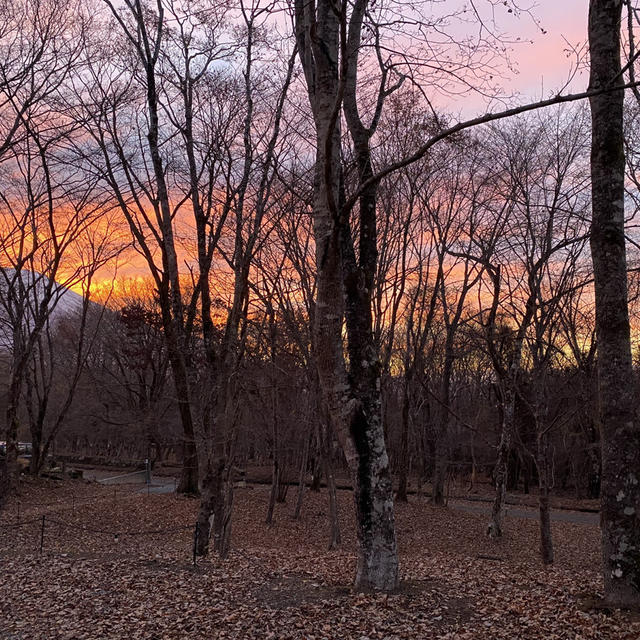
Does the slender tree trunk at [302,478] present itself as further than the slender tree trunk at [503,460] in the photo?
Yes

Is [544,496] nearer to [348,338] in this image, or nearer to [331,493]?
[331,493]

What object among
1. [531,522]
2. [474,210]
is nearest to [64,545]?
[474,210]

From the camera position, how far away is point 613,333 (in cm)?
513

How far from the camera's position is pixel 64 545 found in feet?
39.1

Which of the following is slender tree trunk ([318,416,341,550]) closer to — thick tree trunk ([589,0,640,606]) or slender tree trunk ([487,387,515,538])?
slender tree trunk ([487,387,515,538])

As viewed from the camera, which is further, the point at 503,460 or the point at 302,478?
the point at 302,478

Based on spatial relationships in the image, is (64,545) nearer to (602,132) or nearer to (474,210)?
(602,132)

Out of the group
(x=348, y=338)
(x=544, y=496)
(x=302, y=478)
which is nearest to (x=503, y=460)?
(x=544, y=496)

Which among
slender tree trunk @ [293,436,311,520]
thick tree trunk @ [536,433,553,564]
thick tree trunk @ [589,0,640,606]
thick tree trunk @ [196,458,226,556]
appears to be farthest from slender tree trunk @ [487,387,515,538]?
Result: thick tree trunk @ [589,0,640,606]

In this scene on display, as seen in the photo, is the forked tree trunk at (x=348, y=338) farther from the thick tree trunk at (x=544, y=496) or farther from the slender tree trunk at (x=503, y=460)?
the slender tree trunk at (x=503, y=460)

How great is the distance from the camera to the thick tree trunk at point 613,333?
4.87 metres

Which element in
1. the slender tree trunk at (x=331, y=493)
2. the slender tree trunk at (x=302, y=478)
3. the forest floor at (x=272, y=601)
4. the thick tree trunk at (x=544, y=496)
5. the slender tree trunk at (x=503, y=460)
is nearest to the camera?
the forest floor at (x=272, y=601)

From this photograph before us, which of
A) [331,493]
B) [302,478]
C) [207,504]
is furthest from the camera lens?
[302,478]

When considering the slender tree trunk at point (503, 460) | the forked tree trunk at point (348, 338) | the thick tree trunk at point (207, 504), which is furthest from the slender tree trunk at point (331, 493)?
the forked tree trunk at point (348, 338)
